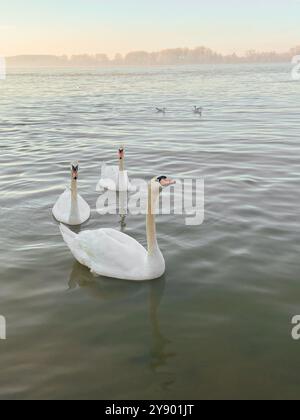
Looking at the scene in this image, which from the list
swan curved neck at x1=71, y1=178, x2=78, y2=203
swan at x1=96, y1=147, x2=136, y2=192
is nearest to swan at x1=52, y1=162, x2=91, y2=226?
swan curved neck at x1=71, y1=178, x2=78, y2=203

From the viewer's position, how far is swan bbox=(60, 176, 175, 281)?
29.7ft

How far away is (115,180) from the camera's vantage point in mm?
15227

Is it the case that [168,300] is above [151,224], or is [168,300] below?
below

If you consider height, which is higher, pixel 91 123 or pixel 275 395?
pixel 91 123

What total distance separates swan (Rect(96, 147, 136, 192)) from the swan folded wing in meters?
5.61

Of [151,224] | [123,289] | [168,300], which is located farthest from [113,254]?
[168,300]

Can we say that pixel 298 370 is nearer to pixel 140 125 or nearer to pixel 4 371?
pixel 4 371

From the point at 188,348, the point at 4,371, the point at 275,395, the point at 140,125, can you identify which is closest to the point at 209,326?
the point at 188,348

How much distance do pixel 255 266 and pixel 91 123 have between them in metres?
23.0

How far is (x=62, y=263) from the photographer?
1005 centimetres

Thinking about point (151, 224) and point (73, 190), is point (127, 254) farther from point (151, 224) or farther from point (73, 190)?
point (73, 190)

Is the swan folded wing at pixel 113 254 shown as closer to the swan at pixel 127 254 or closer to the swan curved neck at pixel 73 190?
the swan at pixel 127 254

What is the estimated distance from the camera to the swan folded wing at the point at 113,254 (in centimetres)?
909

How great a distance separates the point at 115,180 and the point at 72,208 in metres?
3.24
